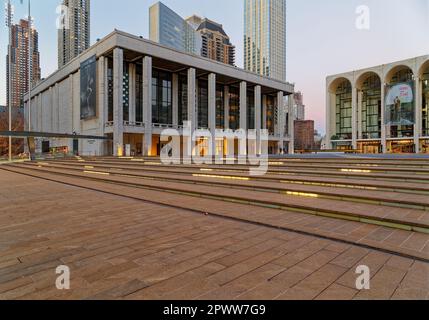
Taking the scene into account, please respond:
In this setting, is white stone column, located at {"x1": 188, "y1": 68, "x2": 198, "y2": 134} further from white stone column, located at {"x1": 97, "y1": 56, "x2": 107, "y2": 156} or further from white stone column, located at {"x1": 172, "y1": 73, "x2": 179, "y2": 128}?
white stone column, located at {"x1": 97, "y1": 56, "x2": 107, "y2": 156}

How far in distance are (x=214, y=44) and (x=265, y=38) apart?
→ 3235cm

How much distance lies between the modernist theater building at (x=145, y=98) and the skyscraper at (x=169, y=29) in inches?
2581

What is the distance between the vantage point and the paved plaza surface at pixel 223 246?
2.29 metres

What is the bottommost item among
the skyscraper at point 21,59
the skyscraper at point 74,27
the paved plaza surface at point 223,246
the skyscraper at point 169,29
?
the paved plaza surface at point 223,246

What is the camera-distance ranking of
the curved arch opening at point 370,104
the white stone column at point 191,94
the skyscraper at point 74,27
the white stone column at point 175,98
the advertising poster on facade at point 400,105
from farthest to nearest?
the skyscraper at point 74,27 < the curved arch opening at point 370,104 < the advertising poster on facade at point 400,105 < the white stone column at point 175,98 < the white stone column at point 191,94

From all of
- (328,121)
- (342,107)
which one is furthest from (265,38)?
(328,121)

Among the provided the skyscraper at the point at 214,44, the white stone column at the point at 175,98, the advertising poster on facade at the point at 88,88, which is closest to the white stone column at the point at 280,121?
the white stone column at the point at 175,98

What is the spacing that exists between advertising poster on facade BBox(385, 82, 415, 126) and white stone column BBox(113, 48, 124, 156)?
46.4 m

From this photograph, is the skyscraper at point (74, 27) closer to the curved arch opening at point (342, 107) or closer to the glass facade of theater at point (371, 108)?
the curved arch opening at point (342, 107)

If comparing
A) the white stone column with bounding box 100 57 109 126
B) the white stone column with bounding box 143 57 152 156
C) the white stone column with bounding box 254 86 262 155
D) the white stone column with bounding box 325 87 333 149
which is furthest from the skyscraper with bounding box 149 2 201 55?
the white stone column with bounding box 100 57 109 126

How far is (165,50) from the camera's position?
3603 cm

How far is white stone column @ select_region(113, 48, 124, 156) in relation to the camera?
3147 cm

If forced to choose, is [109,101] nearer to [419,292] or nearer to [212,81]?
[212,81]

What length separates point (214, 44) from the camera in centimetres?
13762
